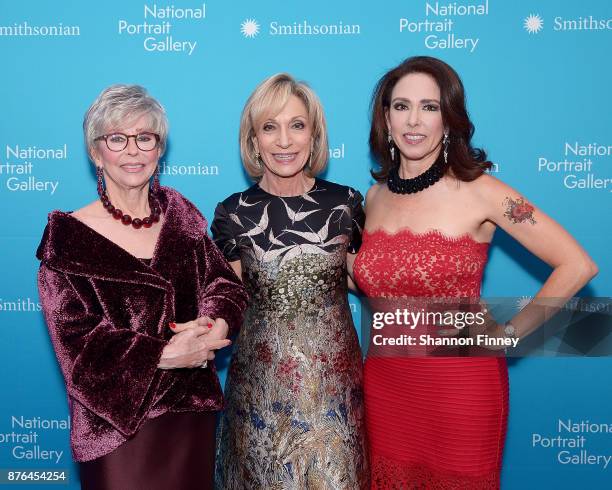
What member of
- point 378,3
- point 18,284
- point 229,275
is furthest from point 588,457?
→ point 18,284

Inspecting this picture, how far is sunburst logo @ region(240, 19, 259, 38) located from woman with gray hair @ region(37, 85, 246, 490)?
3.67 ft

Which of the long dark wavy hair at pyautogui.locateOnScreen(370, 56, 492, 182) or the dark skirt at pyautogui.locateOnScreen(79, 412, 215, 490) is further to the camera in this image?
the long dark wavy hair at pyautogui.locateOnScreen(370, 56, 492, 182)

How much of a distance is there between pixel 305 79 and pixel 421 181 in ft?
3.08

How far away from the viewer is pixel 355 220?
2484mm

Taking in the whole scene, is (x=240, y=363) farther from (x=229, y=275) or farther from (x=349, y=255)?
(x=349, y=255)

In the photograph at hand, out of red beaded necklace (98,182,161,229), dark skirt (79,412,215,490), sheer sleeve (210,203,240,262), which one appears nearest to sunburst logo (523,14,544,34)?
sheer sleeve (210,203,240,262)

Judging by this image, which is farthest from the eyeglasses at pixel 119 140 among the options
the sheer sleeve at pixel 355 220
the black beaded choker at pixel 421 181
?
the black beaded choker at pixel 421 181

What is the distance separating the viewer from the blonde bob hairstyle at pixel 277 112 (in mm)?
2332

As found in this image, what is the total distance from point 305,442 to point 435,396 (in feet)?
1.53

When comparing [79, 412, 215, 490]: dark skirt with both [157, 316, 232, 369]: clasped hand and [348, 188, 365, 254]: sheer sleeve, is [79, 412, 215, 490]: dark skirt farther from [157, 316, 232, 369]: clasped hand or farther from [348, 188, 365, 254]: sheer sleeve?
[348, 188, 365, 254]: sheer sleeve

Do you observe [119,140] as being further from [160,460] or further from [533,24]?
[533,24]

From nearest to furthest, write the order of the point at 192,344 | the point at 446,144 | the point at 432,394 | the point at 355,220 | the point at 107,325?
the point at 107,325
the point at 192,344
the point at 432,394
the point at 446,144
the point at 355,220

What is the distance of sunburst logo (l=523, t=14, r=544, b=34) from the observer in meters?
3.00
